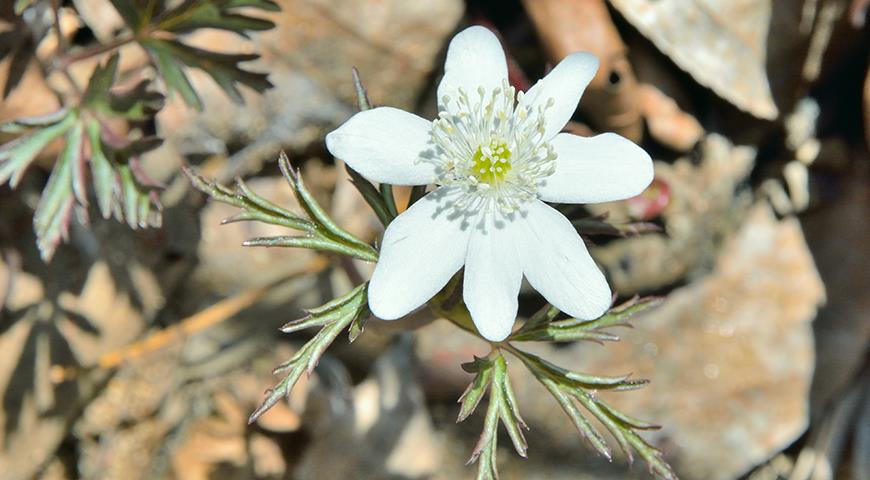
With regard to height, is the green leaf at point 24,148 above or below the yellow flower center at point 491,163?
below

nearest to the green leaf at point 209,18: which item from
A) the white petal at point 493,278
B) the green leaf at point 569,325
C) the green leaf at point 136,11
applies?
the green leaf at point 136,11


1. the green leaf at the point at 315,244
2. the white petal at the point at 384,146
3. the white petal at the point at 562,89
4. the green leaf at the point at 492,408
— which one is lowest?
the green leaf at the point at 492,408

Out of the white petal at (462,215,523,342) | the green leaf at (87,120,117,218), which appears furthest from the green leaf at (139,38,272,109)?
the white petal at (462,215,523,342)

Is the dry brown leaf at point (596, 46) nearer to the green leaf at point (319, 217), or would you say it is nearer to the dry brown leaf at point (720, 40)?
the dry brown leaf at point (720, 40)

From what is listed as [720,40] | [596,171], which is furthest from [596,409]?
[720,40]

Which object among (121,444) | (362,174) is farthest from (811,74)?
(121,444)
